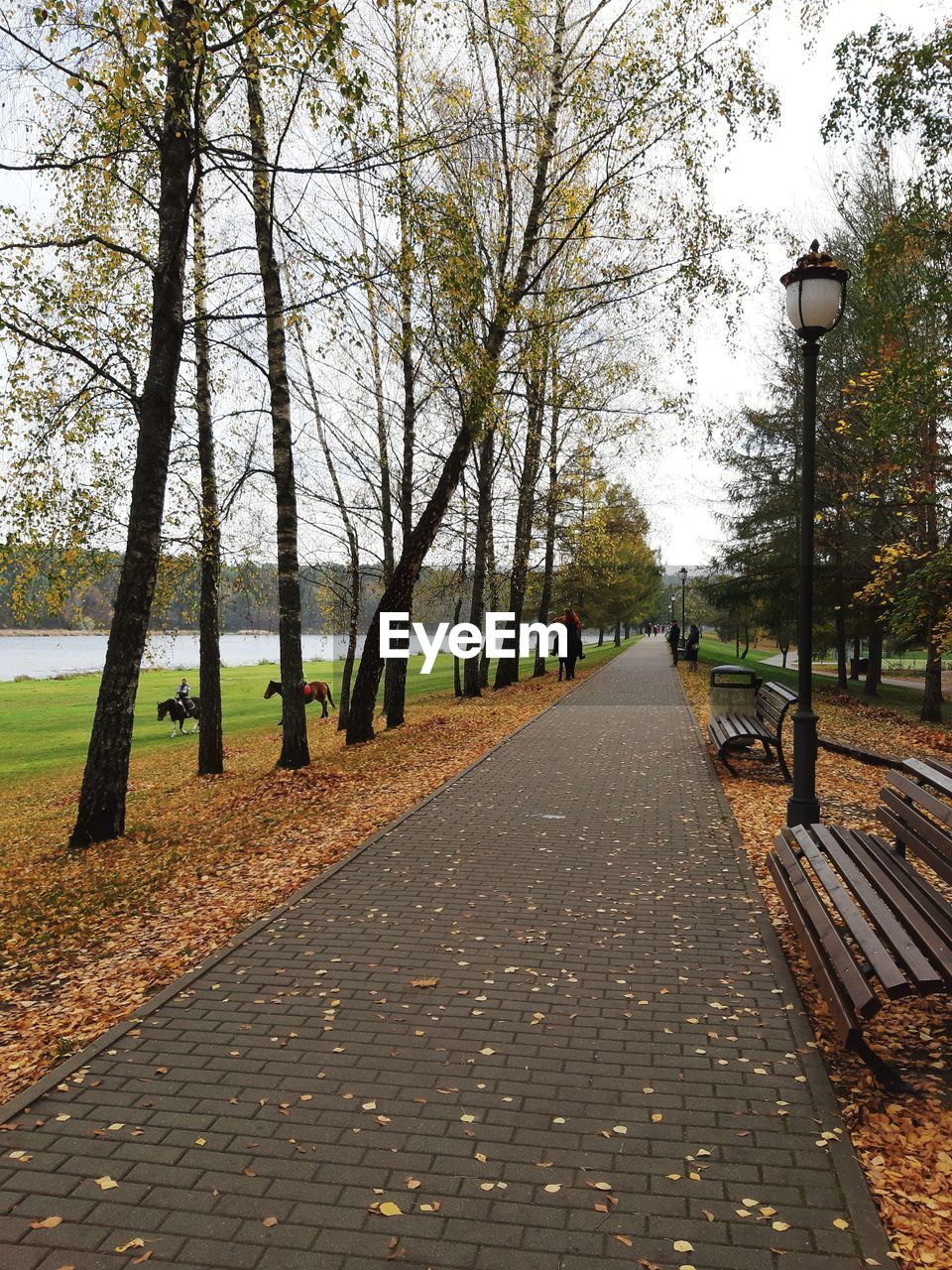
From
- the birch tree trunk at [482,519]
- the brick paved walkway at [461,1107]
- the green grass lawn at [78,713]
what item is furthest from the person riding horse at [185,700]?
the brick paved walkway at [461,1107]

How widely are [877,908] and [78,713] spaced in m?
34.7

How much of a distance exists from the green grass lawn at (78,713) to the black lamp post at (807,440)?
1018 cm

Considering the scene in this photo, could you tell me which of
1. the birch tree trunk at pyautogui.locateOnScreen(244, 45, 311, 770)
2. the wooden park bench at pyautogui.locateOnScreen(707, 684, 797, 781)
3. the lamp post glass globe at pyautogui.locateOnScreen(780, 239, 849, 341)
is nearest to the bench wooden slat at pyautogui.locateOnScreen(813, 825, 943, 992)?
the lamp post glass globe at pyautogui.locateOnScreen(780, 239, 849, 341)

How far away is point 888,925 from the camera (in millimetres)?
3932

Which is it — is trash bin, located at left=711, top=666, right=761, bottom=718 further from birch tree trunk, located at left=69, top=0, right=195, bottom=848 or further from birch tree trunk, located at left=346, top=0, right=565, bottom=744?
birch tree trunk, located at left=69, top=0, right=195, bottom=848

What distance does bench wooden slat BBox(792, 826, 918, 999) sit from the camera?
338 centimetres

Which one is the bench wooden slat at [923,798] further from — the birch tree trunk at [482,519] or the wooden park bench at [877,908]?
the birch tree trunk at [482,519]

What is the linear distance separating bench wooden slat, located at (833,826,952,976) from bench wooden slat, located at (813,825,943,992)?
0.10 feet

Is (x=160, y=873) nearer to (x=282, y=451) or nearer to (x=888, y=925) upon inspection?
(x=888, y=925)

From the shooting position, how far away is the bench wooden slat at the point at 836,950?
11.3 ft

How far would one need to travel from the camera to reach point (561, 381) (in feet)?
55.9

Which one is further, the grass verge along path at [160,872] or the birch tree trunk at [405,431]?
the birch tree trunk at [405,431]

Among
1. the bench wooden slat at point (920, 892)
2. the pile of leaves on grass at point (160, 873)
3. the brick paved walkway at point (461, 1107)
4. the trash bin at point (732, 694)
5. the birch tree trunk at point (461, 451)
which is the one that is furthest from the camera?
the trash bin at point (732, 694)

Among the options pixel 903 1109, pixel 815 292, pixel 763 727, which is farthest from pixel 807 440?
pixel 903 1109
